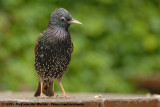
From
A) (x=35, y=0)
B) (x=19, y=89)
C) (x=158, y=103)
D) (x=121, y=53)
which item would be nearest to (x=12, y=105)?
(x=158, y=103)

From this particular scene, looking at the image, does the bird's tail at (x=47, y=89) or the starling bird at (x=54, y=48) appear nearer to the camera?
the starling bird at (x=54, y=48)

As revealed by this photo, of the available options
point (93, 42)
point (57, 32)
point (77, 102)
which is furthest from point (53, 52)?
point (93, 42)

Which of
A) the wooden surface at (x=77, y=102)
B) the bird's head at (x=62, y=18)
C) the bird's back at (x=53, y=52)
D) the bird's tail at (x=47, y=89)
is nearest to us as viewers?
the wooden surface at (x=77, y=102)

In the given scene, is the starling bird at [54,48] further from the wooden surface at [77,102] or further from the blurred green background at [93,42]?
the blurred green background at [93,42]

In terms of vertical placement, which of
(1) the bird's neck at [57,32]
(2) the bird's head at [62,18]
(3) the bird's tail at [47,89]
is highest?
(2) the bird's head at [62,18]

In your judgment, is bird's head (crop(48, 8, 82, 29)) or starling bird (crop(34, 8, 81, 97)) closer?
starling bird (crop(34, 8, 81, 97))

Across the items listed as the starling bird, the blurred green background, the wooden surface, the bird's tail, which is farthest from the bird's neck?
the blurred green background

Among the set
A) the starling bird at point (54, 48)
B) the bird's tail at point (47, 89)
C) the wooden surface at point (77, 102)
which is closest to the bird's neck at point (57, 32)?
the starling bird at point (54, 48)

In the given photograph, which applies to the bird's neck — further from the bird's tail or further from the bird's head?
the bird's tail
